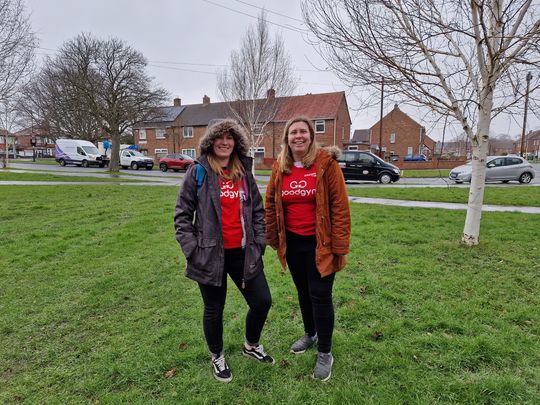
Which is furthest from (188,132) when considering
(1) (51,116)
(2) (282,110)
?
(2) (282,110)

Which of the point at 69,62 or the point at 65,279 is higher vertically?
the point at 69,62

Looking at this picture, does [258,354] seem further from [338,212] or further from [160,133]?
[160,133]

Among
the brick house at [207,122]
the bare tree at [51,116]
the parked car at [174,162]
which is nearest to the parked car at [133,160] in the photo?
the parked car at [174,162]

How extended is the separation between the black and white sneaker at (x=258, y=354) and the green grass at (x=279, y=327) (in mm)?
59

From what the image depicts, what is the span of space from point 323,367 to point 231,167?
1.63 m

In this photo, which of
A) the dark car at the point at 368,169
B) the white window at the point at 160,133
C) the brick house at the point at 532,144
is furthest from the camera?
the brick house at the point at 532,144

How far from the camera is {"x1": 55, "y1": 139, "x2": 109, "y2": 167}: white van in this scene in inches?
1277

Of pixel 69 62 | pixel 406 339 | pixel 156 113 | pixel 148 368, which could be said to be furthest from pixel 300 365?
pixel 69 62

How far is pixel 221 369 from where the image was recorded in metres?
2.50

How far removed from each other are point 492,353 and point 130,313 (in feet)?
10.9

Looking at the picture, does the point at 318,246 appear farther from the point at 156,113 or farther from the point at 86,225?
the point at 156,113

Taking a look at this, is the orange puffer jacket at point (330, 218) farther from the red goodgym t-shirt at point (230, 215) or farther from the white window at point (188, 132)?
the white window at point (188, 132)

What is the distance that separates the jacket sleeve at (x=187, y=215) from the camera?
2240mm

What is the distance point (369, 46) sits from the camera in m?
4.79
